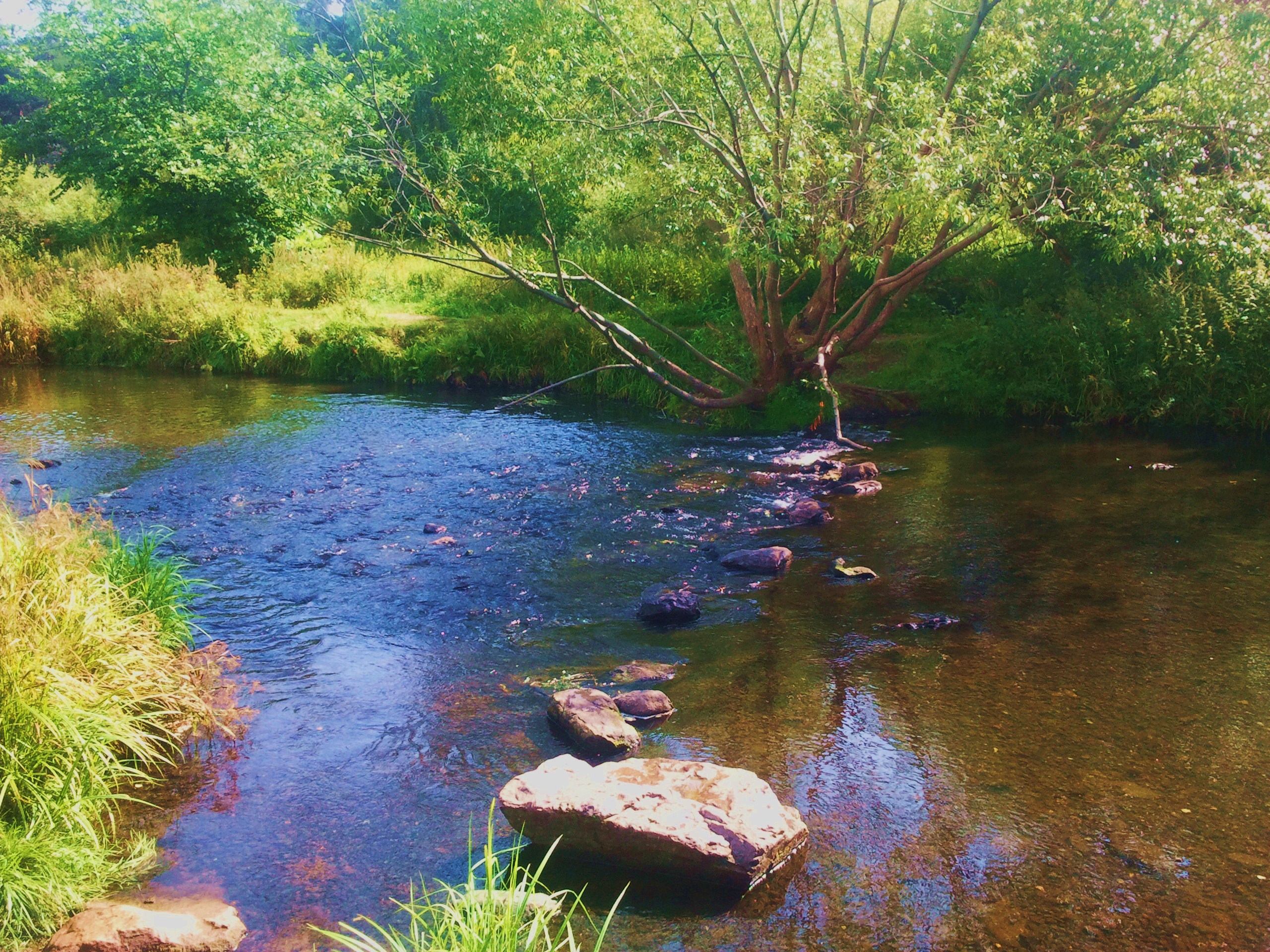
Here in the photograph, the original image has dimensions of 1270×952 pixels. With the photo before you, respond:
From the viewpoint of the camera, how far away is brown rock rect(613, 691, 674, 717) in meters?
5.45

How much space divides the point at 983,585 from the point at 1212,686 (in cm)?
207

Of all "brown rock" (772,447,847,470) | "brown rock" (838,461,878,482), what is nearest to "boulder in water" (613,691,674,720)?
"brown rock" (838,461,878,482)

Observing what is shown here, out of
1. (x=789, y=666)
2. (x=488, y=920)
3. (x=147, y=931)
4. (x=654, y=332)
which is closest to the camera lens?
(x=488, y=920)

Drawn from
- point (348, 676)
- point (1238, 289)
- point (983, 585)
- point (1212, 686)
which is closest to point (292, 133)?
point (348, 676)

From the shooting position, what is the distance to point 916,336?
15664 millimetres

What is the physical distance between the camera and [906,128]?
10.3m

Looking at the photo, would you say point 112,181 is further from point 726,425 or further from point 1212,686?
point 1212,686

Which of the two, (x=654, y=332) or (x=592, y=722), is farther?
(x=654, y=332)

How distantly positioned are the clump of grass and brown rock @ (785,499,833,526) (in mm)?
5634

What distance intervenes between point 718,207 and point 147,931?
9.93 meters

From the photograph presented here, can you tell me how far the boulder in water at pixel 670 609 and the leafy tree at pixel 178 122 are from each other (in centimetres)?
1571

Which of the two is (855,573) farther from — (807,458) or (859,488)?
(807,458)

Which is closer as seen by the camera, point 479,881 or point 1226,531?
point 479,881

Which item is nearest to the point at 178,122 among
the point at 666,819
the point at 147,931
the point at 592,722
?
the point at 592,722
